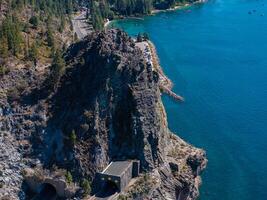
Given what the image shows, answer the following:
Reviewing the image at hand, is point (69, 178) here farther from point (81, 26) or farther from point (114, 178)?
point (81, 26)

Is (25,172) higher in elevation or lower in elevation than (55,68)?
lower

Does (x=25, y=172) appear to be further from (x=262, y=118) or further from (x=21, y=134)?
(x=262, y=118)

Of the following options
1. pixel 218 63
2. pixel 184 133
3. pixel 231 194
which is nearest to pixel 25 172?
pixel 231 194

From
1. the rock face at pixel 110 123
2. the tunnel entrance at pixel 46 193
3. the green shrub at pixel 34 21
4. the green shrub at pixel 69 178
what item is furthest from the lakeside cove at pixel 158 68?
the tunnel entrance at pixel 46 193

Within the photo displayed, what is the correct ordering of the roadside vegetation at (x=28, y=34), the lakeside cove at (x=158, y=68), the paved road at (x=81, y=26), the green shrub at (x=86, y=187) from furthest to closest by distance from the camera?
the paved road at (x=81, y=26) → the lakeside cove at (x=158, y=68) → the roadside vegetation at (x=28, y=34) → the green shrub at (x=86, y=187)

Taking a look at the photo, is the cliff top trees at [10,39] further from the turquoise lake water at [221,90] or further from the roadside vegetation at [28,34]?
the turquoise lake water at [221,90]

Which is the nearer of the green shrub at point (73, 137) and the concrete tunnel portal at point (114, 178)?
the concrete tunnel portal at point (114, 178)

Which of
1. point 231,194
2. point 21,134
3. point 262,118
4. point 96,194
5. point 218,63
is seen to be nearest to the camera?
point 96,194
